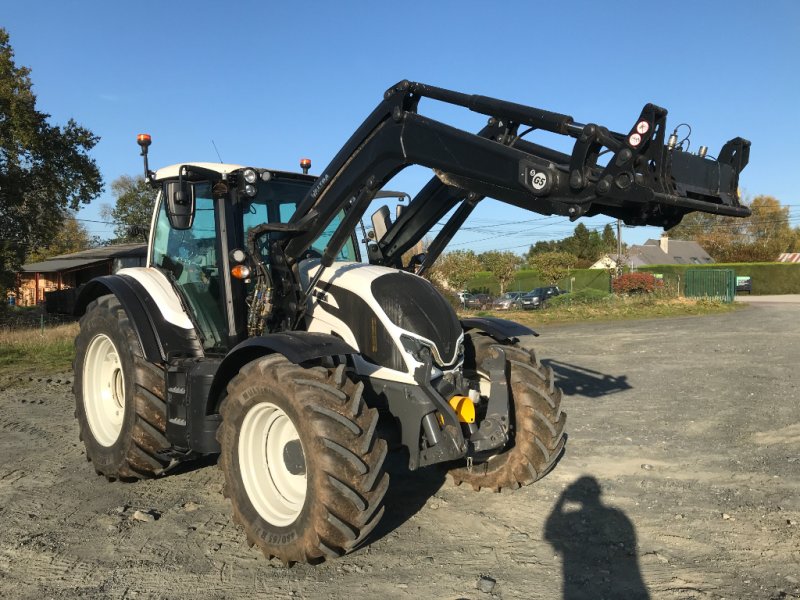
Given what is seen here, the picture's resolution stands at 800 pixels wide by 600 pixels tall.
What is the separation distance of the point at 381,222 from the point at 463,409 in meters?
2.01

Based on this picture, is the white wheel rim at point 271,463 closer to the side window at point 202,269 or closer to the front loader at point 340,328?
the front loader at point 340,328

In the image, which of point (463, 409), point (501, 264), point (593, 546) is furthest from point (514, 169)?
point (501, 264)

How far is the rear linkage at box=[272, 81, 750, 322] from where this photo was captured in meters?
3.44

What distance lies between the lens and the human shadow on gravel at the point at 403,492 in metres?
4.51

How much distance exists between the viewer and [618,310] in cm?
2594

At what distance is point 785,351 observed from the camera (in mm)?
13758

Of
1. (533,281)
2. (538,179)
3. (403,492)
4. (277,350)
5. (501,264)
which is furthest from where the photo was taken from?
(533,281)

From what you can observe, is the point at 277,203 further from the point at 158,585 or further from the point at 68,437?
the point at 68,437

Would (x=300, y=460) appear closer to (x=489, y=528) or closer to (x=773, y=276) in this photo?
(x=489, y=528)

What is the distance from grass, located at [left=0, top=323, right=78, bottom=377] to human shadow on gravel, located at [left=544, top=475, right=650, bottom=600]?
10.4 metres

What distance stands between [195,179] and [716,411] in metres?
6.73

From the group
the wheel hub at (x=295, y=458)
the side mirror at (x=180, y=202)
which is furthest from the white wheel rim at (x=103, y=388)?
the wheel hub at (x=295, y=458)

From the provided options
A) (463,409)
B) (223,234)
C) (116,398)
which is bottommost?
(116,398)

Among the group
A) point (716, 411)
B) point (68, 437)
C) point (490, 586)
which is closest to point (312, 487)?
point (490, 586)
